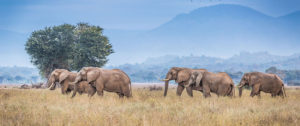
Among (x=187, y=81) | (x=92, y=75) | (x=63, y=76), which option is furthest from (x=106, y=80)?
(x=187, y=81)

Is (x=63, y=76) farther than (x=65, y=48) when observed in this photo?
No

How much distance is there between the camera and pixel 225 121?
10180 millimetres

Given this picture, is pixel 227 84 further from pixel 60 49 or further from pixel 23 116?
pixel 60 49

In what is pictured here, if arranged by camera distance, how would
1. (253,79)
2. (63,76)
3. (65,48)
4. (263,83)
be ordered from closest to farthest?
(263,83) → (253,79) → (63,76) → (65,48)

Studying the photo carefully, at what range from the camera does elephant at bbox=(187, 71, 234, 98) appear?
17844 millimetres

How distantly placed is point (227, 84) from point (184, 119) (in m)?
8.01

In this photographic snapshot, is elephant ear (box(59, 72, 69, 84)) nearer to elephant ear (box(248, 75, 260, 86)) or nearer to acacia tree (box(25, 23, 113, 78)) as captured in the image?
elephant ear (box(248, 75, 260, 86))

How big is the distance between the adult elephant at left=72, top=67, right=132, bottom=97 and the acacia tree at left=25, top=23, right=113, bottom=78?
30030 mm

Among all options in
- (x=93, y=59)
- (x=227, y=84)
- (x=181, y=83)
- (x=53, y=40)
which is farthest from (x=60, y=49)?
(x=227, y=84)

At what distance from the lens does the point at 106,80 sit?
17406 mm

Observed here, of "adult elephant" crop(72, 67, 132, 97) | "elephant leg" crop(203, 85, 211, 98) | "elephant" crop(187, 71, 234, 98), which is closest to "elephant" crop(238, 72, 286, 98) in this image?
"elephant" crop(187, 71, 234, 98)

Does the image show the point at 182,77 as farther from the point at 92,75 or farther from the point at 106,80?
the point at 92,75

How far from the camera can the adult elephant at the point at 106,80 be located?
56.5 ft

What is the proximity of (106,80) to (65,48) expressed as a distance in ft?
106
